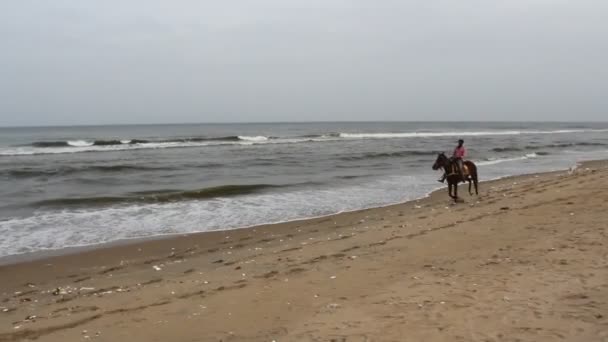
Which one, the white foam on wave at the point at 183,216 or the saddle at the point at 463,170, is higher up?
the saddle at the point at 463,170

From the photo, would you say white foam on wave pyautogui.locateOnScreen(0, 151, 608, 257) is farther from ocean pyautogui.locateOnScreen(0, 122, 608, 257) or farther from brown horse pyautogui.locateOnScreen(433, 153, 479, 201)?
brown horse pyautogui.locateOnScreen(433, 153, 479, 201)

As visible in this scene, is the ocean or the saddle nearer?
the ocean

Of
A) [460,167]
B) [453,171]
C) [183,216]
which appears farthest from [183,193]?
[460,167]

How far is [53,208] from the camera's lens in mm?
14453

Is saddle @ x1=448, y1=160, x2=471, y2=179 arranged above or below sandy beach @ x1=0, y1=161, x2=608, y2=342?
above

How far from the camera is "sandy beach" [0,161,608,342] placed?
4.54 m

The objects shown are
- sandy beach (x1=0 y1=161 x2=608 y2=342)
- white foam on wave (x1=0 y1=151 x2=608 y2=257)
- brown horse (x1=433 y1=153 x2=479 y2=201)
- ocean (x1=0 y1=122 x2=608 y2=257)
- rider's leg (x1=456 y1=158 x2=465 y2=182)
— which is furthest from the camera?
rider's leg (x1=456 y1=158 x2=465 y2=182)

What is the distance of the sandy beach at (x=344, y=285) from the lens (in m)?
4.54

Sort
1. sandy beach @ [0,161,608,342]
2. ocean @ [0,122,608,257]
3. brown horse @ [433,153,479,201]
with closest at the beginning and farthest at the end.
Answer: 1. sandy beach @ [0,161,608,342]
2. ocean @ [0,122,608,257]
3. brown horse @ [433,153,479,201]

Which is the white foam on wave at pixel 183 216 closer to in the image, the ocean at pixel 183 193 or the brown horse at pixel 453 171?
the ocean at pixel 183 193

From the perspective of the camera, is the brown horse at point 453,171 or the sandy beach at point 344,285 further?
the brown horse at point 453,171

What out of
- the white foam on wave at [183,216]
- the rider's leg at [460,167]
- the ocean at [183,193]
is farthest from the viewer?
the rider's leg at [460,167]

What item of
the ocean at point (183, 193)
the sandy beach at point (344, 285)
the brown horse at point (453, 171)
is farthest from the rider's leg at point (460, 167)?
the sandy beach at point (344, 285)

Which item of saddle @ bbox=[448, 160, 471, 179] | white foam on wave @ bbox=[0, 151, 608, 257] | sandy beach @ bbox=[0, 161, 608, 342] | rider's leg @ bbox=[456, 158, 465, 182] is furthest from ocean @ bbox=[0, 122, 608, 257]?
sandy beach @ bbox=[0, 161, 608, 342]
